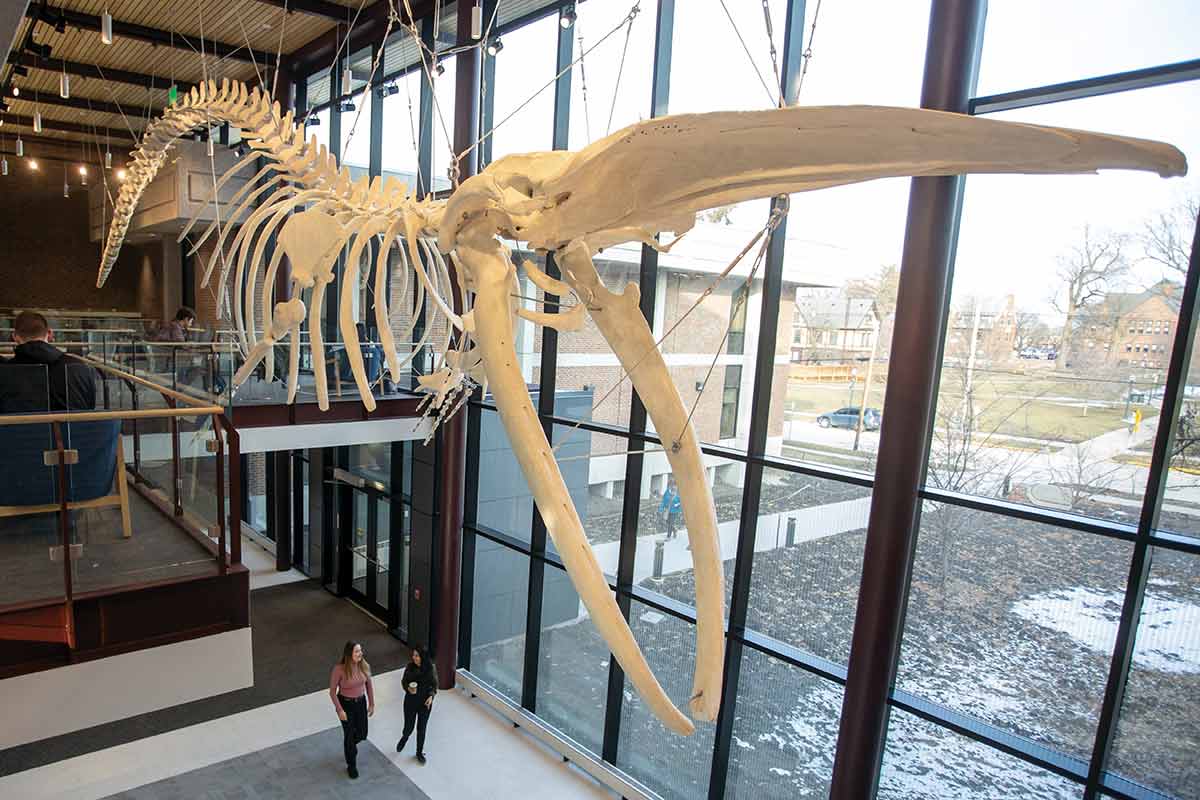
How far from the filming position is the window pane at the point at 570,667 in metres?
6.85

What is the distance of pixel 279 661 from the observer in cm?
849

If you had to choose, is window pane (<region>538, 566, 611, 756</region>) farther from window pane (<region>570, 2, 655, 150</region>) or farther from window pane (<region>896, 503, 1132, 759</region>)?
window pane (<region>570, 2, 655, 150</region>)

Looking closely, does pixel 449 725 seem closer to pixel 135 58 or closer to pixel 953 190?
pixel 953 190

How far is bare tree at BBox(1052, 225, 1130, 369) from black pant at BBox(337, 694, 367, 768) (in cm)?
586

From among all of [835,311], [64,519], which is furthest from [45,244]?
[835,311]

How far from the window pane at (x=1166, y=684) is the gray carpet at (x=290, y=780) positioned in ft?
17.3

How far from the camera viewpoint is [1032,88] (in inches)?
160

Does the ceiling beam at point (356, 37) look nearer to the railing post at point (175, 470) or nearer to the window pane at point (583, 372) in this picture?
the window pane at point (583, 372)

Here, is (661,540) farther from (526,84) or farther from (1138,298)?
(526,84)

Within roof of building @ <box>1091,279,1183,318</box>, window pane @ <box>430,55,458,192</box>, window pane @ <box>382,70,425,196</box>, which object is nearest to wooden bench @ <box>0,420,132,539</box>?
window pane @ <box>430,55,458,192</box>

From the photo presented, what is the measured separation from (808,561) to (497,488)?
3.83 m

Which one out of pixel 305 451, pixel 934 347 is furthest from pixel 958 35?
pixel 305 451

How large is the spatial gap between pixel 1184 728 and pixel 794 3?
4902 millimetres

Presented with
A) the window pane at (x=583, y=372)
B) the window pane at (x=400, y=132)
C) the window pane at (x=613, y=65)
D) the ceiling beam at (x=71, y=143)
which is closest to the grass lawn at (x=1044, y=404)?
the window pane at (x=583, y=372)
